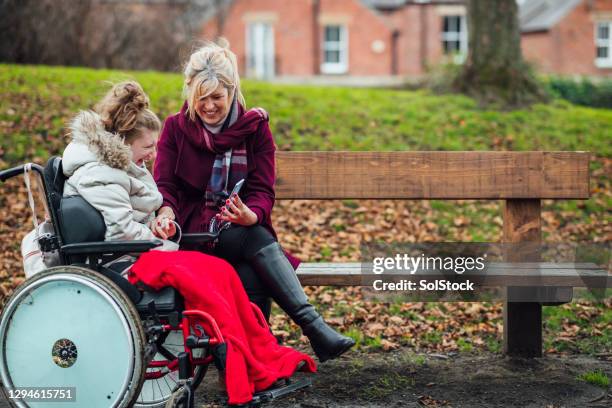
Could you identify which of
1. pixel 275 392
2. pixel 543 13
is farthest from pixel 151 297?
pixel 543 13

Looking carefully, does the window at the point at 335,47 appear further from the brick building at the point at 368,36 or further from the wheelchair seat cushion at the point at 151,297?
the wheelchair seat cushion at the point at 151,297

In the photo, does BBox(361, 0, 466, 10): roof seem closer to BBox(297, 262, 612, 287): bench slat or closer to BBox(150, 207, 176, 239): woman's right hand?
BBox(297, 262, 612, 287): bench slat

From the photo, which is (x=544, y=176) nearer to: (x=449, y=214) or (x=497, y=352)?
(x=497, y=352)

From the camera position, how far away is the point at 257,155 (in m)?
4.11

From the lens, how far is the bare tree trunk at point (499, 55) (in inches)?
487

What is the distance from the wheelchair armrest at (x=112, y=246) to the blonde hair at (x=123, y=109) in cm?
60

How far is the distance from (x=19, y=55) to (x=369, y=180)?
12.5 metres

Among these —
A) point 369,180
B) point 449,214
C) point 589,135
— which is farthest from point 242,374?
point 589,135

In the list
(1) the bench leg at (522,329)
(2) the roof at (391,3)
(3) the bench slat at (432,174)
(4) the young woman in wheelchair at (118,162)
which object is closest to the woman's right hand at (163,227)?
(4) the young woman in wheelchair at (118,162)

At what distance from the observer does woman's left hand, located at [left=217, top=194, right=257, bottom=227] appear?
377 centimetres

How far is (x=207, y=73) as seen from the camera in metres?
3.91

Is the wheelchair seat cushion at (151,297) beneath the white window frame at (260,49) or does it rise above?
beneath

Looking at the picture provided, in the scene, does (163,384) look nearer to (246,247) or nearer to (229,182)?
(246,247)

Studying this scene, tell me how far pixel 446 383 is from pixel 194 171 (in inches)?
68.3
